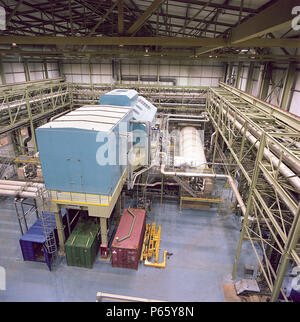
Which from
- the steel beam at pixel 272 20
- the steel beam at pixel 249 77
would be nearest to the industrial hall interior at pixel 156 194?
the steel beam at pixel 272 20

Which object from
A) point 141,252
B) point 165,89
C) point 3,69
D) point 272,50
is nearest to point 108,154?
point 141,252

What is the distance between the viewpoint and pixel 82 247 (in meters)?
11.3

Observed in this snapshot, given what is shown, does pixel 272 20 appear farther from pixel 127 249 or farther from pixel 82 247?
pixel 82 247

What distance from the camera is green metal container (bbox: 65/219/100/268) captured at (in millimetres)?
11352

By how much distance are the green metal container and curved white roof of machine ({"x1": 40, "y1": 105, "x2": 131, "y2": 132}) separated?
19.0ft

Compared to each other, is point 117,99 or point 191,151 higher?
point 117,99

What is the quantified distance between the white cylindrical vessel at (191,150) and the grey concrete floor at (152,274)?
4646mm

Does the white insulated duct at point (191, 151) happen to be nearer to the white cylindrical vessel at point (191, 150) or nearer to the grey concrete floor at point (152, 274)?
the white cylindrical vessel at point (191, 150)

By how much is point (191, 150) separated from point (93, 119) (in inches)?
389

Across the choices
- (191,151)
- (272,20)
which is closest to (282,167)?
(272,20)

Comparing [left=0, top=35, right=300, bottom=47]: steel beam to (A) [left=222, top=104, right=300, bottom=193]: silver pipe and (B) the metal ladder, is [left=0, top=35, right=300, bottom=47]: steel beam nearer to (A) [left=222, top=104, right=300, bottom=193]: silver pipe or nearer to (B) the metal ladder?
(A) [left=222, top=104, right=300, bottom=193]: silver pipe

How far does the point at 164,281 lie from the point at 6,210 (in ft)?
39.7

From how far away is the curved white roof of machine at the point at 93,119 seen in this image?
33.7 ft

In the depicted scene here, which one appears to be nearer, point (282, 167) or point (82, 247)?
point (282, 167)
